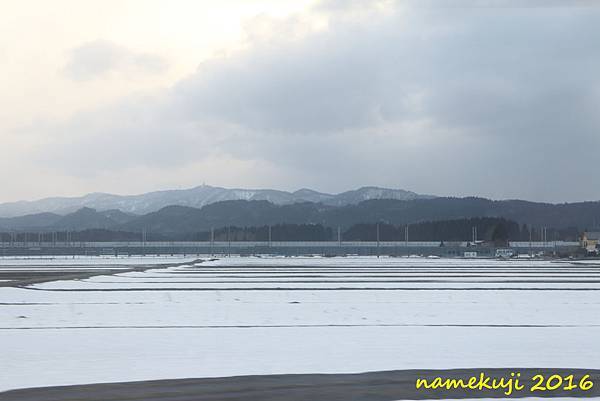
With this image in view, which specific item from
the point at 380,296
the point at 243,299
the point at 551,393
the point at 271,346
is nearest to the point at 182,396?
the point at 271,346

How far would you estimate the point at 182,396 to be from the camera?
503 inches

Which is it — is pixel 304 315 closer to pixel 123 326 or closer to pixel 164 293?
pixel 123 326

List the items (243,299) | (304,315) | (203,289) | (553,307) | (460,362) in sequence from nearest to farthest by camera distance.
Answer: (460,362) → (304,315) → (553,307) → (243,299) → (203,289)

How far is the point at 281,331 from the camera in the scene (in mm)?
21250

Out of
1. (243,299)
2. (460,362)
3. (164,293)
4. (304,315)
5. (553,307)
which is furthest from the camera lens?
(164,293)

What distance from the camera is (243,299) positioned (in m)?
31.2

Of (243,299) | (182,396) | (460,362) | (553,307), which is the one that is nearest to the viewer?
(182,396)

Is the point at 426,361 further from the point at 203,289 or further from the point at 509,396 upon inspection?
the point at 203,289

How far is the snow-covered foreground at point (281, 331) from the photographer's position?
51.9ft

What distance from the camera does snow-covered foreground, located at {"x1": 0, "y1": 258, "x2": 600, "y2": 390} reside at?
15805mm

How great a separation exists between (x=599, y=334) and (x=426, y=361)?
7531 millimetres

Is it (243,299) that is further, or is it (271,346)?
(243,299)

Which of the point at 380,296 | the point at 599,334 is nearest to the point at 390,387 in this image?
the point at 599,334

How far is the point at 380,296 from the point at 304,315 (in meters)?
8.21
